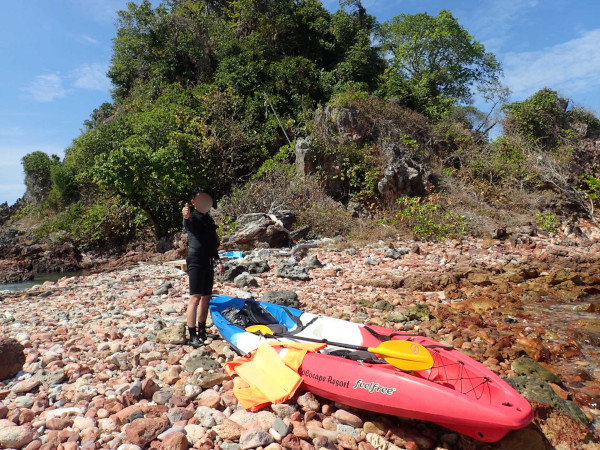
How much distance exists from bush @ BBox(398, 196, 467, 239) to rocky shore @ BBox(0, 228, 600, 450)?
6.70 feet

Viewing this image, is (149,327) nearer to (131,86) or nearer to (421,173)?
(421,173)

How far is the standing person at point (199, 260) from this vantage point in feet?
13.5

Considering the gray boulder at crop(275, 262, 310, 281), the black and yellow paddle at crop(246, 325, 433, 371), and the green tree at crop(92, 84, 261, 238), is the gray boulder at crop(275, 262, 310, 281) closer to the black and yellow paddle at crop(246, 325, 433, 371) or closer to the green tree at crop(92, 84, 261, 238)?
the black and yellow paddle at crop(246, 325, 433, 371)

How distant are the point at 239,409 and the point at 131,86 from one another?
23.1 meters

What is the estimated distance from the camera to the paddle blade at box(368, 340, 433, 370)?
3.06m

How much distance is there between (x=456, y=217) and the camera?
37.1 ft

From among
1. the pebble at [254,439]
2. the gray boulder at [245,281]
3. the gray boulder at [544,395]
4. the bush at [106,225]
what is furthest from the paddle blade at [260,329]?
the bush at [106,225]

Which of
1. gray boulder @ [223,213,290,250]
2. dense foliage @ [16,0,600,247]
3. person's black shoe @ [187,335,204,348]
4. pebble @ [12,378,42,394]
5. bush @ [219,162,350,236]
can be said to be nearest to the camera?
pebble @ [12,378,42,394]

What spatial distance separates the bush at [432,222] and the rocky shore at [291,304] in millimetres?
2043

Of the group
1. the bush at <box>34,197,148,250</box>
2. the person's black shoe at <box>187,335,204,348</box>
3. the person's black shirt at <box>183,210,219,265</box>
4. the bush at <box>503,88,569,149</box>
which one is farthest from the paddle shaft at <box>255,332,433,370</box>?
the bush at <box>503,88,569,149</box>

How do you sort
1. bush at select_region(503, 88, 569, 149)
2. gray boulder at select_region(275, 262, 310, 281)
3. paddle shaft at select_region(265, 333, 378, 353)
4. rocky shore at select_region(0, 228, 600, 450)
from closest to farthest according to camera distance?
rocky shore at select_region(0, 228, 600, 450) < paddle shaft at select_region(265, 333, 378, 353) < gray boulder at select_region(275, 262, 310, 281) < bush at select_region(503, 88, 569, 149)

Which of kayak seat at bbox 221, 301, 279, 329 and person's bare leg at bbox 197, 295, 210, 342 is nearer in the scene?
person's bare leg at bbox 197, 295, 210, 342

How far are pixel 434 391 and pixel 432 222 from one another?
9.10 m

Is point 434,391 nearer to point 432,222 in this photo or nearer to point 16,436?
point 16,436
